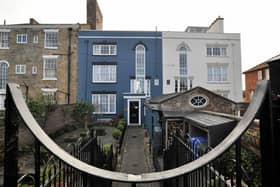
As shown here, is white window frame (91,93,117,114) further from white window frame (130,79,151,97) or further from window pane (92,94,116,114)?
white window frame (130,79,151,97)

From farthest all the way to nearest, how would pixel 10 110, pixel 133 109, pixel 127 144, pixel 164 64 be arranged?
pixel 164 64, pixel 133 109, pixel 127 144, pixel 10 110

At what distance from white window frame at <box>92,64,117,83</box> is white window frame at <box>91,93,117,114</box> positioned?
1687 millimetres

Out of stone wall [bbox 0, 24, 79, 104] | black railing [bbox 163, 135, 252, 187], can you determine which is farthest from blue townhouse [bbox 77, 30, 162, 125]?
black railing [bbox 163, 135, 252, 187]

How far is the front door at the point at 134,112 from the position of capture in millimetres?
21922

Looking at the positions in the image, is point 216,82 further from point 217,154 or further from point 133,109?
point 217,154

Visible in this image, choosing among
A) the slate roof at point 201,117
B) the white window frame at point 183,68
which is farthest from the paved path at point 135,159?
the white window frame at point 183,68

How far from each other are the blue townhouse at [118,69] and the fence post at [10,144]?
20.5 meters

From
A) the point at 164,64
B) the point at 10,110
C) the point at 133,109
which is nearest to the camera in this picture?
the point at 10,110

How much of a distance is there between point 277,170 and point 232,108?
11578 mm

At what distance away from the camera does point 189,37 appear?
78.2 feet

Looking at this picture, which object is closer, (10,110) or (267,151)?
(267,151)

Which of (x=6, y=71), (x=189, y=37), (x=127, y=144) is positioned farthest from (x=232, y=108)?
(x=6, y=71)

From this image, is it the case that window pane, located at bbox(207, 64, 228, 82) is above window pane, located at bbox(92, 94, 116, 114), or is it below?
above

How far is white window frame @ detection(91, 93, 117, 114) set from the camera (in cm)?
2222
